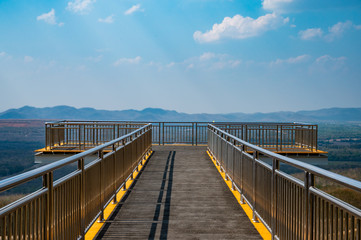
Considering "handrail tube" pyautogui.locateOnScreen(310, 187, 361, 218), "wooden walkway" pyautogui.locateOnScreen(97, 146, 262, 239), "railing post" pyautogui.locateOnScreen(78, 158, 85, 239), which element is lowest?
"wooden walkway" pyautogui.locateOnScreen(97, 146, 262, 239)

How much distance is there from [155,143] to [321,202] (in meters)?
18.3

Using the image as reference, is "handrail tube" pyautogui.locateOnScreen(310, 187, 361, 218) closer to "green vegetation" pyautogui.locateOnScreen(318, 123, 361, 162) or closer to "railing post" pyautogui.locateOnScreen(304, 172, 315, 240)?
"railing post" pyautogui.locateOnScreen(304, 172, 315, 240)

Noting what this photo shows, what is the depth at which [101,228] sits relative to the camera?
5.16 m

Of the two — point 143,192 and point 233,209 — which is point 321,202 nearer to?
point 233,209

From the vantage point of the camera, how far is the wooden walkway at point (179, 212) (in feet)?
16.3

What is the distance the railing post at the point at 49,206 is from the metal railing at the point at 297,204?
259cm

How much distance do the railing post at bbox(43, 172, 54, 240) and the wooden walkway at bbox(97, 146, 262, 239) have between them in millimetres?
1605

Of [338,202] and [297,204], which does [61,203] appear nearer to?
[297,204]

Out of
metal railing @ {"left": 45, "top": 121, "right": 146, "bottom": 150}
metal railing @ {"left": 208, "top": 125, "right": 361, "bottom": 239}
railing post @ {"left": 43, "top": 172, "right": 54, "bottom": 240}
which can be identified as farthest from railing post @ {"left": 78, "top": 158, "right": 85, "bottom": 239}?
metal railing @ {"left": 45, "top": 121, "right": 146, "bottom": 150}

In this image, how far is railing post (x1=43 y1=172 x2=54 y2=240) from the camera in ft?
10.7

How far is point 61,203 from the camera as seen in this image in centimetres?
363

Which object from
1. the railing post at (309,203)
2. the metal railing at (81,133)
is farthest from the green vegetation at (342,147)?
the railing post at (309,203)

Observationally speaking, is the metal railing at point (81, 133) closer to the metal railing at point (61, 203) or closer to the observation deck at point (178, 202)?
the observation deck at point (178, 202)

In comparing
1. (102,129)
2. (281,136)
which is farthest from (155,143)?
(281,136)
